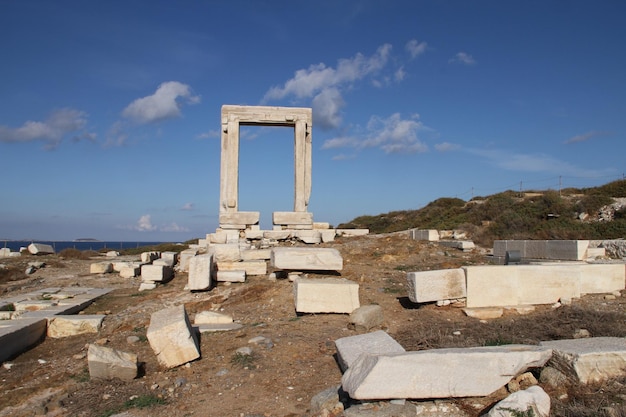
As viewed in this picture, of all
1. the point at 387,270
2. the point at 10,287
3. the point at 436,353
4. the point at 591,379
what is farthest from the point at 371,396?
the point at 10,287

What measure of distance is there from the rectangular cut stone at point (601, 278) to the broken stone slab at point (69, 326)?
8.85 meters

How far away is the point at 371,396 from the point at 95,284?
12039 millimetres

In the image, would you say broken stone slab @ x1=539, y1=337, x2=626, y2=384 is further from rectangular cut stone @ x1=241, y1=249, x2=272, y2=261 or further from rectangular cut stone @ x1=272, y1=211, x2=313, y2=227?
rectangular cut stone @ x1=272, y1=211, x2=313, y2=227

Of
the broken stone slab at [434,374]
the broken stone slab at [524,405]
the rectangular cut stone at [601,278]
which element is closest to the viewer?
the broken stone slab at [524,405]

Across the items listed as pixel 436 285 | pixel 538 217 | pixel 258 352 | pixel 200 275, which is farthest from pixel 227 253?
pixel 538 217

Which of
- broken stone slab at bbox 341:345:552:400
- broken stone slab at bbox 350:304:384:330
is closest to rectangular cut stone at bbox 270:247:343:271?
broken stone slab at bbox 350:304:384:330

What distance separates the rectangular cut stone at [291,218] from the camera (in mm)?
15953

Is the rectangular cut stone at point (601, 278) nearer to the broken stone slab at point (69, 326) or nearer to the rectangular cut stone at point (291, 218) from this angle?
the broken stone slab at point (69, 326)

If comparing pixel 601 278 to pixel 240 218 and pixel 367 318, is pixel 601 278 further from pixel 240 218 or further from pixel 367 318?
pixel 240 218

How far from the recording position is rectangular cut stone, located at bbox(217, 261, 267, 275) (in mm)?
11242

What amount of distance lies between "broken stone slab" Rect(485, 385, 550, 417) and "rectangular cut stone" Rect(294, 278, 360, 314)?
4243mm

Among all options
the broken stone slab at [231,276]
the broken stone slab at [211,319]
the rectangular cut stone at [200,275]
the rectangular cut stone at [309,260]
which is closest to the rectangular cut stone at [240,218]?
the broken stone slab at [231,276]

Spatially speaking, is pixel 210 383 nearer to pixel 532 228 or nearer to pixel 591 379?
pixel 591 379

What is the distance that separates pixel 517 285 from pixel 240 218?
10.2m
